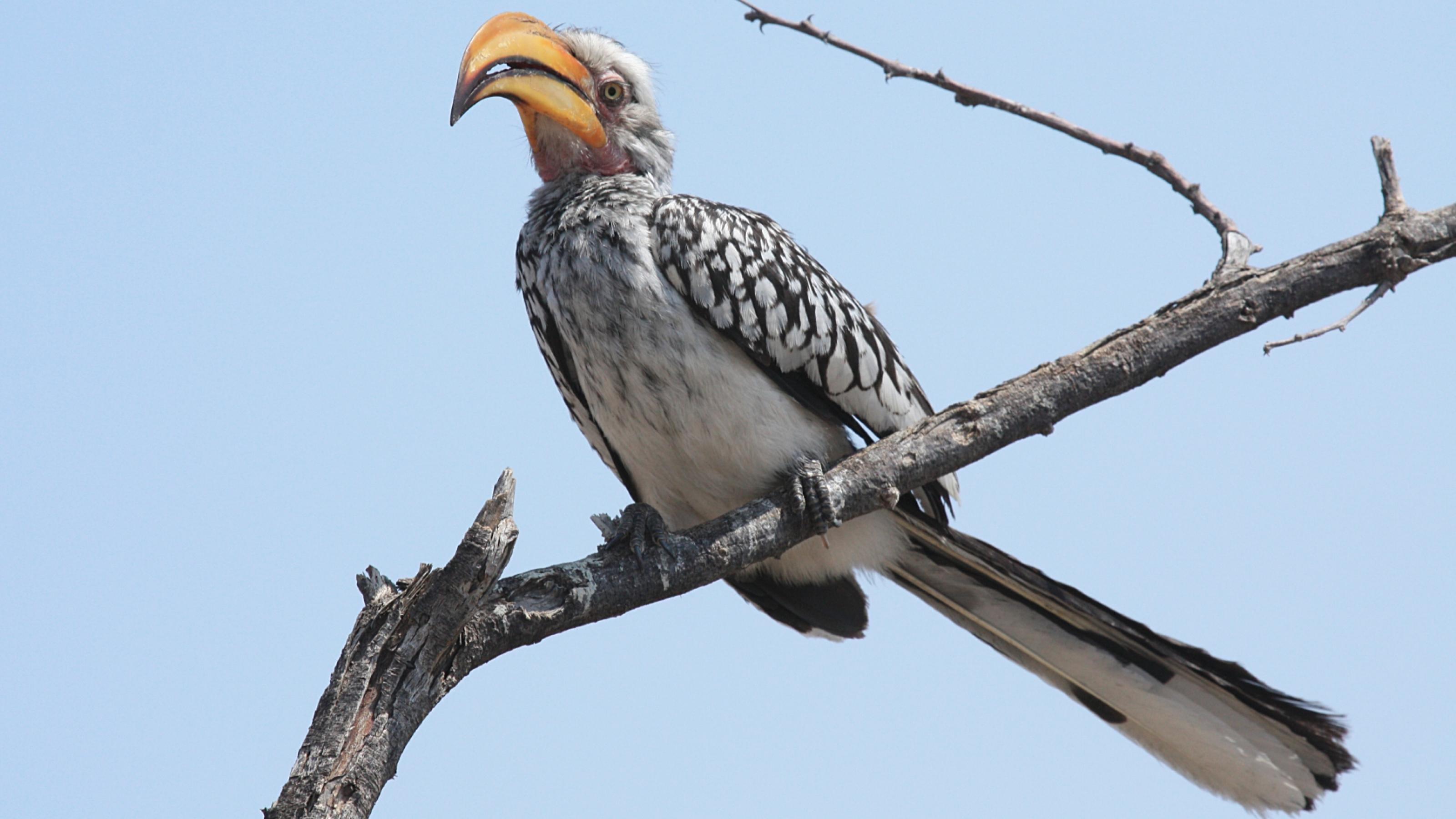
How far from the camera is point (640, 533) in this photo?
3887 mm

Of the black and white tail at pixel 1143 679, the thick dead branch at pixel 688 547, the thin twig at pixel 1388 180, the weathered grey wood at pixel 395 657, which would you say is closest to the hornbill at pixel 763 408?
the black and white tail at pixel 1143 679

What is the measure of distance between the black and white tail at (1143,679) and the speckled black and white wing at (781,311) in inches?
14.2

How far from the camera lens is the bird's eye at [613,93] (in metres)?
5.11

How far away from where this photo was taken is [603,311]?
166 inches

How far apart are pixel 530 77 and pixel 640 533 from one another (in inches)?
78.4

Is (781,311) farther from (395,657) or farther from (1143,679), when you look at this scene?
(395,657)

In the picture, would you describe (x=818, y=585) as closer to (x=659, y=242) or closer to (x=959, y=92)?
(x=659, y=242)

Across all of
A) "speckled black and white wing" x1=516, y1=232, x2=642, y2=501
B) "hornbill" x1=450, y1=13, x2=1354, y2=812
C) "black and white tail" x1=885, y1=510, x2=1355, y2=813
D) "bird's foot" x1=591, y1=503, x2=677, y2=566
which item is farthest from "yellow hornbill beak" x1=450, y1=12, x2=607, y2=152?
"black and white tail" x1=885, y1=510, x2=1355, y2=813

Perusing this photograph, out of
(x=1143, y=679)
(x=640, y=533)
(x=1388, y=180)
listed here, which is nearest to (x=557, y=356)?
(x=640, y=533)

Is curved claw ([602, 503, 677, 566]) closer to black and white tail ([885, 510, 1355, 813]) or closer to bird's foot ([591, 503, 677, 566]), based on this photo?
bird's foot ([591, 503, 677, 566])

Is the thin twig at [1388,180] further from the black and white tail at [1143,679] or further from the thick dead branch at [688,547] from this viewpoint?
the black and white tail at [1143,679]

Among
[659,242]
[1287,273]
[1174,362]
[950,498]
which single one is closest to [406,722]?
[659,242]

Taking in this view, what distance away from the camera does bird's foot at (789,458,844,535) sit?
13.1 ft

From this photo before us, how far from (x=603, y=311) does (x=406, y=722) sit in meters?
1.67
